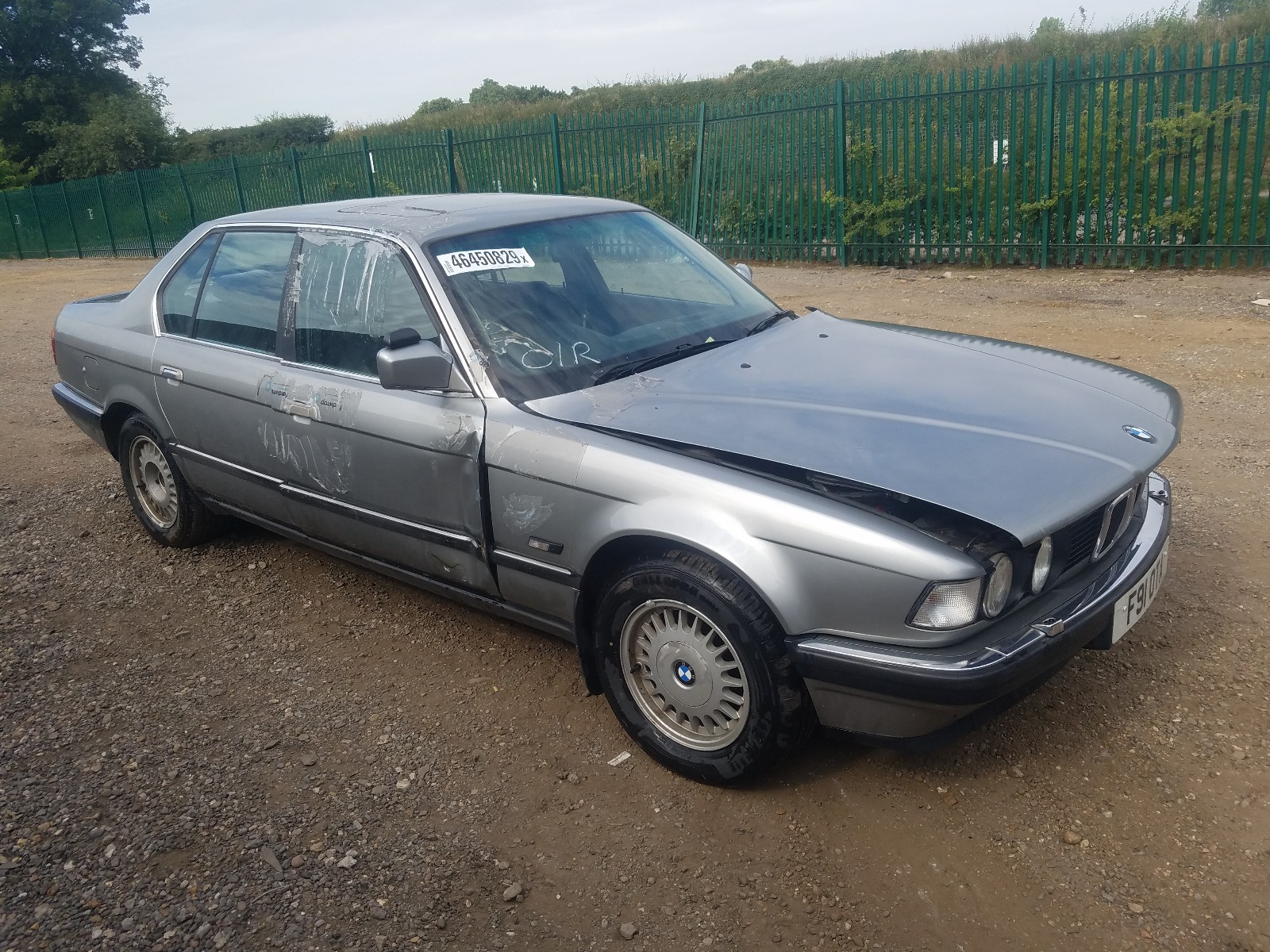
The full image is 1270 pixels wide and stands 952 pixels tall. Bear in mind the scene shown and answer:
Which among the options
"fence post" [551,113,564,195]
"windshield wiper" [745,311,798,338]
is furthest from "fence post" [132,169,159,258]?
"windshield wiper" [745,311,798,338]

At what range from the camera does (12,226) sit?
30062 millimetres

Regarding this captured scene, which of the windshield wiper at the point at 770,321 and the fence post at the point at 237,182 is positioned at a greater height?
the fence post at the point at 237,182

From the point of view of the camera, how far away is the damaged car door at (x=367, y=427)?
3295 mm

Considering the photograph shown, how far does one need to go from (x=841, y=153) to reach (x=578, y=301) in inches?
399

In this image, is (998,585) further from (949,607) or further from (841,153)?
(841,153)

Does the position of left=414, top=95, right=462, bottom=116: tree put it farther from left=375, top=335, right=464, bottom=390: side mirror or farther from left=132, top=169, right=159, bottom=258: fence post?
left=375, top=335, right=464, bottom=390: side mirror

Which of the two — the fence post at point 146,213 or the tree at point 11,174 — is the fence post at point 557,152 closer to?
the fence post at point 146,213

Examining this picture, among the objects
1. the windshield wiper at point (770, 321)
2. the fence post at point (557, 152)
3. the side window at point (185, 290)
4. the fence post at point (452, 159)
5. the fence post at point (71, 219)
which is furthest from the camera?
the fence post at point (71, 219)

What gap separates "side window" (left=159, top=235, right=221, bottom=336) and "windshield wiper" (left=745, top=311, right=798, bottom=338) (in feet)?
7.99

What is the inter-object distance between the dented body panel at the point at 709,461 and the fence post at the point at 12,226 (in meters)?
30.9

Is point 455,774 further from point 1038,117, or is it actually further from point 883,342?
point 1038,117

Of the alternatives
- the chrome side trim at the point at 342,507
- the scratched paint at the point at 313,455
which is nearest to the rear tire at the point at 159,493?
the chrome side trim at the point at 342,507

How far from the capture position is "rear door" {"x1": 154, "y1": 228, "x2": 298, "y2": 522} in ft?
13.1

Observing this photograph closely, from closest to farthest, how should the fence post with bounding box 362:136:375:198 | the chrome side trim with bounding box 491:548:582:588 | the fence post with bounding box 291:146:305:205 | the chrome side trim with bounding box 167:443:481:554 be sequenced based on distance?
the chrome side trim with bounding box 491:548:582:588, the chrome side trim with bounding box 167:443:481:554, the fence post with bounding box 362:136:375:198, the fence post with bounding box 291:146:305:205
